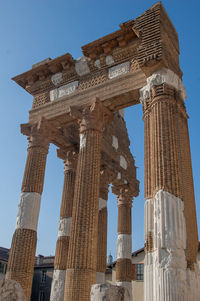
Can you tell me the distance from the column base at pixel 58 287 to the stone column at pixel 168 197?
697 centimetres

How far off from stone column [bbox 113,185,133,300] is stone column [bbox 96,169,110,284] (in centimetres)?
155

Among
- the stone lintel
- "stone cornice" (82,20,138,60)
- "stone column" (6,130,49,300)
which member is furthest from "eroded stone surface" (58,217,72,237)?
"stone cornice" (82,20,138,60)

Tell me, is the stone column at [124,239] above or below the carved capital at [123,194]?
below

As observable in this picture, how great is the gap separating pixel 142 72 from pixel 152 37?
1.46 meters

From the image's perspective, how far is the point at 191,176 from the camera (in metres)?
12.4

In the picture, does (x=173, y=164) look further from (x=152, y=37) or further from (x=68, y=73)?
(x=68, y=73)

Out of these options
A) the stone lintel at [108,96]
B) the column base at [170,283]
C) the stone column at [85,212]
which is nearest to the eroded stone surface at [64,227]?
the stone column at [85,212]

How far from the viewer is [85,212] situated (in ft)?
42.7

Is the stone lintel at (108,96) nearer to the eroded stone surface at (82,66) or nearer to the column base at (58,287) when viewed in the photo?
the eroded stone surface at (82,66)

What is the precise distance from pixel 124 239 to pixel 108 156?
5.39m

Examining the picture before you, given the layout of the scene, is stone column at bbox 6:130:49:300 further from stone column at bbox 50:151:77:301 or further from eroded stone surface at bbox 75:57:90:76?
eroded stone surface at bbox 75:57:90:76

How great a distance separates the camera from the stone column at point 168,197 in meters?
9.75

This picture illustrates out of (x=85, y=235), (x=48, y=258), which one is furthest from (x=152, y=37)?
(x=48, y=258)

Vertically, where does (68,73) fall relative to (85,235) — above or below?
above
